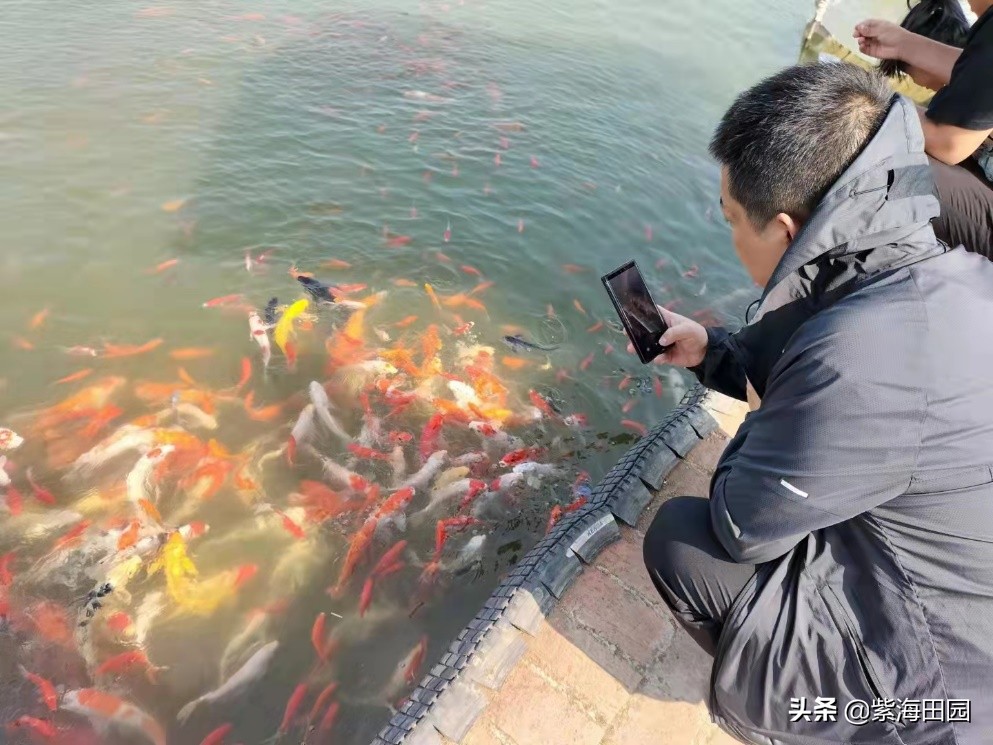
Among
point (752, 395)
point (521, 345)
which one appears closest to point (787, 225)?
point (752, 395)

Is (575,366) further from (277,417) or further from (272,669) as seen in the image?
(272,669)

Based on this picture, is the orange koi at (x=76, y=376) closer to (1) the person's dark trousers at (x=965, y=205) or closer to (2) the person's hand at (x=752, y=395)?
(2) the person's hand at (x=752, y=395)

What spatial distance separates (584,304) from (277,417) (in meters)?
3.70

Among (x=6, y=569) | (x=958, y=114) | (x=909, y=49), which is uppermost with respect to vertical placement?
(x=909, y=49)

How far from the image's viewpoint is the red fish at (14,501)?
14.8 feet

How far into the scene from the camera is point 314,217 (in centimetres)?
784

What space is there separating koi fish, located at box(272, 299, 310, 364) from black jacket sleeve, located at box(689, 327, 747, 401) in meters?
4.31

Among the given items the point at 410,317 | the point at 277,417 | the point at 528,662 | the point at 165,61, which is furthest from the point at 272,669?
the point at 165,61

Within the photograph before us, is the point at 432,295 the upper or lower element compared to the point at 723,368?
lower

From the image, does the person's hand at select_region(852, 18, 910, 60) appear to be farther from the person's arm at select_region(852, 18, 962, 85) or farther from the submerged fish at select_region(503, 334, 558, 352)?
the submerged fish at select_region(503, 334, 558, 352)

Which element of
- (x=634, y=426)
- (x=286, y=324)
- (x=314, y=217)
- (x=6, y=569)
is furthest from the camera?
(x=314, y=217)

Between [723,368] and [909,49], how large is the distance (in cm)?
260

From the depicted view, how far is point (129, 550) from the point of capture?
170 inches

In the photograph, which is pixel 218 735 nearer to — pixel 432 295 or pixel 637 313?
pixel 637 313
